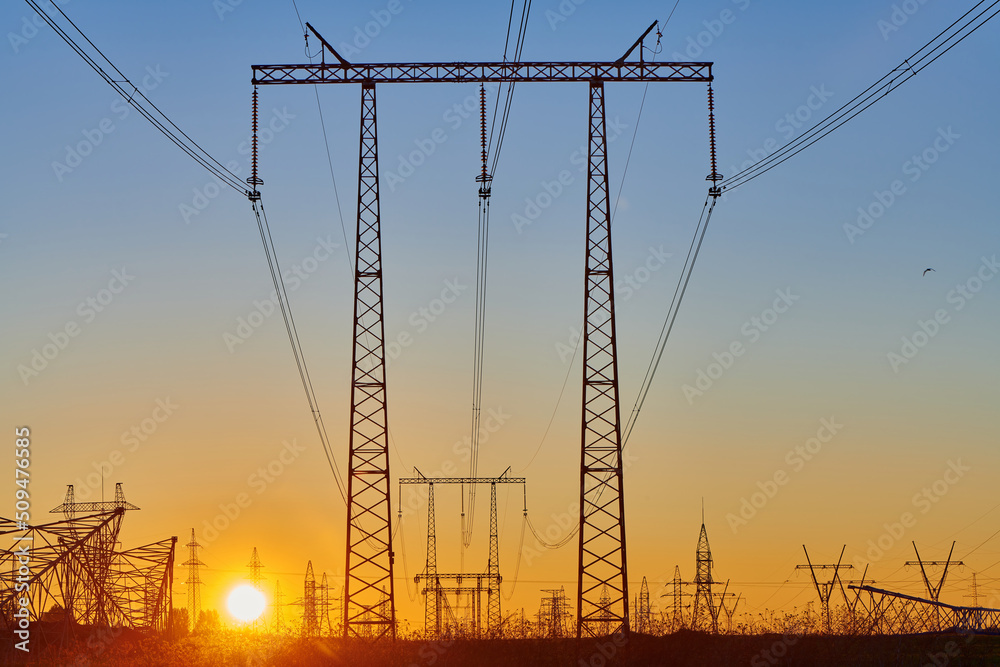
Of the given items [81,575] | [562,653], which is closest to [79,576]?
[81,575]

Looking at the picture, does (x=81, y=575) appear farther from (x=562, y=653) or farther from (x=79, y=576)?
(x=562, y=653)

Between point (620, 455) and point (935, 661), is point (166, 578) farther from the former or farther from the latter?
point (935, 661)

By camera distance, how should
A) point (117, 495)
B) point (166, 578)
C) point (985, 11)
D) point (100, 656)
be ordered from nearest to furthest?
point (985, 11) → point (100, 656) → point (166, 578) → point (117, 495)

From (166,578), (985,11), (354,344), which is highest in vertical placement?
(985,11)

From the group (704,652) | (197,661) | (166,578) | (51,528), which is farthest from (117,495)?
(704,652)

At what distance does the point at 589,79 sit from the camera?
44.5m

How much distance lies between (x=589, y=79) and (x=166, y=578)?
33.9 meters

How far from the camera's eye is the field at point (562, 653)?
35.4 metres

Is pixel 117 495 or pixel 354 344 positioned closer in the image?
pixel 354 344

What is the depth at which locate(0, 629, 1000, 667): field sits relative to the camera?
35438 millimetres

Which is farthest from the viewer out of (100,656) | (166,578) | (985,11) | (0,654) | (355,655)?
(166,578)

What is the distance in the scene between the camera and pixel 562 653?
36.0 metres

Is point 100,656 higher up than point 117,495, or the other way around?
point 117,495

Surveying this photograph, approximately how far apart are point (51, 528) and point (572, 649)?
21.8 metres
